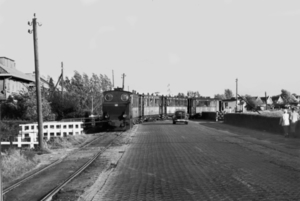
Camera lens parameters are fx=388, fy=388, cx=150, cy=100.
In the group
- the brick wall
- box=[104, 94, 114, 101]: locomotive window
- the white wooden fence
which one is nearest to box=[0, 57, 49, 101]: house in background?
the white wooden fence

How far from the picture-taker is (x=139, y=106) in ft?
145

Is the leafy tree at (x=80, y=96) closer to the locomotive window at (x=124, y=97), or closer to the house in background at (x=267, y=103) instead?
the locomotive window at (x=124, y=97)

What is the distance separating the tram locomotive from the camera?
3262 cm

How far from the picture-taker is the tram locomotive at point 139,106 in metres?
32.6

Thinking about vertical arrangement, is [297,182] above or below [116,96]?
below

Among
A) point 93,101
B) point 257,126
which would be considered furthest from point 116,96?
point 93,101

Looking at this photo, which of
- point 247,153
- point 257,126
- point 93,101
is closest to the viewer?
point 247,153

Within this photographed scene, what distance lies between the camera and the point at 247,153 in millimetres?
14680

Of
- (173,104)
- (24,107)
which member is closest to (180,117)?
(24,107)

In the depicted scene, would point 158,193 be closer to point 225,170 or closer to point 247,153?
point 225,170

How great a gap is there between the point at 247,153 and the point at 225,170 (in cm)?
449

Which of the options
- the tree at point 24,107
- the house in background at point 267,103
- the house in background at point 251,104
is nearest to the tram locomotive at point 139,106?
the tree at point 24,107

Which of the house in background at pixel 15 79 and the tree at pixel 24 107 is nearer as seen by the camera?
the tree at pixel 24 107

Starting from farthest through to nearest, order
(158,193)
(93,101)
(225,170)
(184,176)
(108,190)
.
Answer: (93,101)
(225,170)
(184,176)
(108,190)
(158,193)
